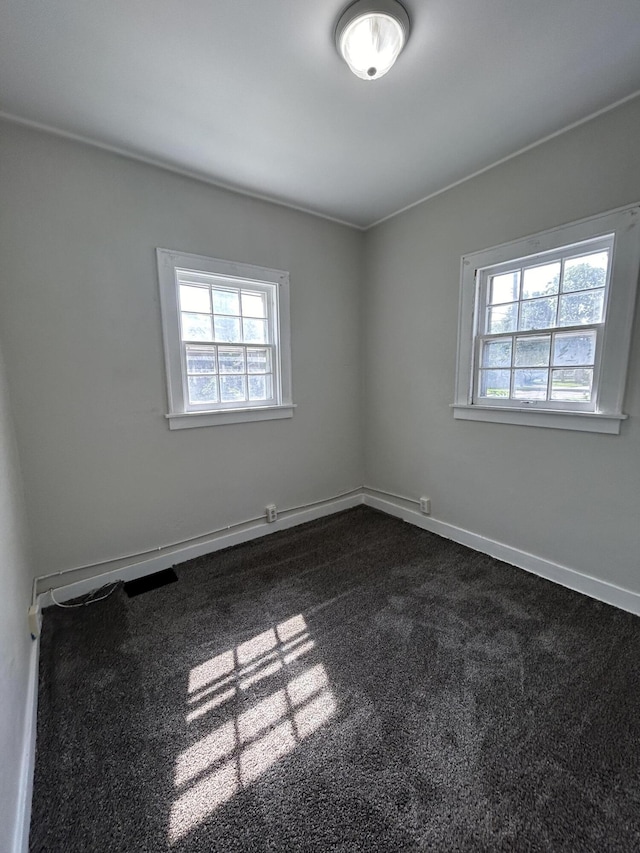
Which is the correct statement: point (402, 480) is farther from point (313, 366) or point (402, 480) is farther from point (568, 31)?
point (568, 31)

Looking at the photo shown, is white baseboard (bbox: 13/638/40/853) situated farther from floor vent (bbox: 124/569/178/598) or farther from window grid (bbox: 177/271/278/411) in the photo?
window grid (bbox: 177/271/278/411)

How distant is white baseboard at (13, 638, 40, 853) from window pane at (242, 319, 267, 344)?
7.49 feet

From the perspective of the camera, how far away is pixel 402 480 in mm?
3236

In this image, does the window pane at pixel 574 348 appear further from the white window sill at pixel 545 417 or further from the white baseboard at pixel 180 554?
the white baseboard at pixel 180 554

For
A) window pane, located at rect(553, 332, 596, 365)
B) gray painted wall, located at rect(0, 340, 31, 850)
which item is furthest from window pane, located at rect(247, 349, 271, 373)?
window pane, located at rect(553, 332, 596, 365)

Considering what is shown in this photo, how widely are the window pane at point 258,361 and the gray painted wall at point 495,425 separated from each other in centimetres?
108

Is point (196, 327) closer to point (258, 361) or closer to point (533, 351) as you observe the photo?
point (258, 361)

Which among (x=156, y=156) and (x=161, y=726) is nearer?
(x=161, y=726)

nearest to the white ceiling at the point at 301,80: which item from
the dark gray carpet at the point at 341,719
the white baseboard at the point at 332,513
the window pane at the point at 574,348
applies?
the window pane at the point at 574,348

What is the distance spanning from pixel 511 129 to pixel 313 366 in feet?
6.61

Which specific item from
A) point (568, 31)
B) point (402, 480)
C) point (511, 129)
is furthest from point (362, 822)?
point (511, 129)

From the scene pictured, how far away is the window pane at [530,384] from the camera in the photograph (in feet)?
7.41

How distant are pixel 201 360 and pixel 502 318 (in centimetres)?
220

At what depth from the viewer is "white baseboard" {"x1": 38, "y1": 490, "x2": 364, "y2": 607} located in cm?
215
